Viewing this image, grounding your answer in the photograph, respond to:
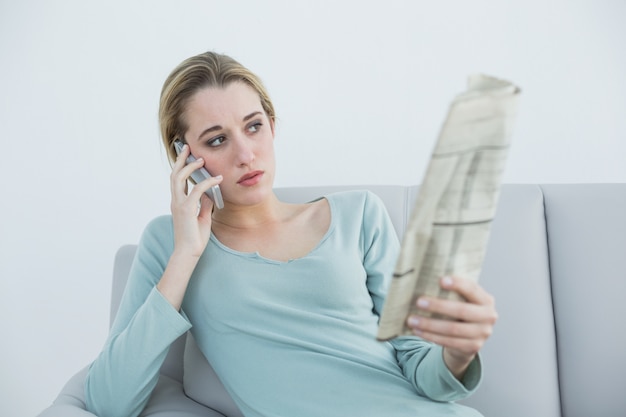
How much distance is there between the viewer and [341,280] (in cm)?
139

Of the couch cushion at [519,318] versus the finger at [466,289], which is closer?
the finger at [466,289]

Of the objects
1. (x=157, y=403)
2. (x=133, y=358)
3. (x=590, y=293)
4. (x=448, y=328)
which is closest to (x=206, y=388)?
(x=157, y=403)

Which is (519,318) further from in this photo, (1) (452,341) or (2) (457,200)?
(2) (457,200)

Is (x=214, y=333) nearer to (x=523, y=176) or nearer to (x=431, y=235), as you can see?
(x=431, y=235)

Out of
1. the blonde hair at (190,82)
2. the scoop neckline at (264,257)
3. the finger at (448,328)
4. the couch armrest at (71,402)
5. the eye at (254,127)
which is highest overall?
the blonde hair at (190,82)

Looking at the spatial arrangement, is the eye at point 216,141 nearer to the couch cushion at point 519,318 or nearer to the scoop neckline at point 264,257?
the scoop neckline at point 264,257

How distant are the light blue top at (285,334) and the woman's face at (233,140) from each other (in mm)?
153

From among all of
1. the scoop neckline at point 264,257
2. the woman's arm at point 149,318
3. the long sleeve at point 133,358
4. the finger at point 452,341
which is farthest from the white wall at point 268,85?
the finger at point 452,341

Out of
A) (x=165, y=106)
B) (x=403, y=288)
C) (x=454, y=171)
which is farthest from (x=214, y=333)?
(x=454, y=171)

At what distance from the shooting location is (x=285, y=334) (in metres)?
1.37

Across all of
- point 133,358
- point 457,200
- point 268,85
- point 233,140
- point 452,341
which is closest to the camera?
point 457,200

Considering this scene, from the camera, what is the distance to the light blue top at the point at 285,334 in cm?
128

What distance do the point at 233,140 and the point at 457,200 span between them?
2.33ft

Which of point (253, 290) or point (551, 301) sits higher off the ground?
point (253, 290)
